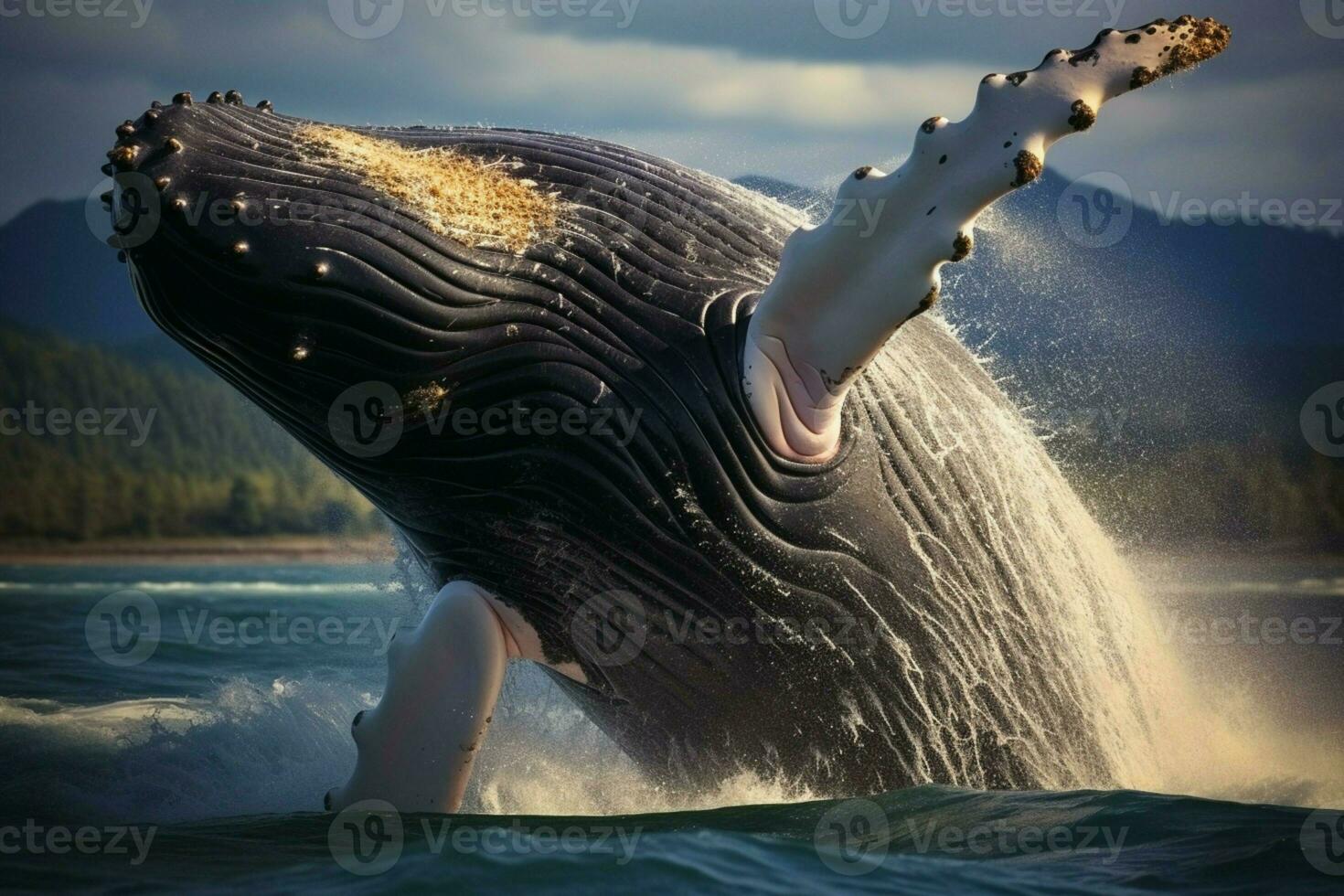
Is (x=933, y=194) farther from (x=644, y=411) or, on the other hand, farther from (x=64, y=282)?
(x=64, y=282)

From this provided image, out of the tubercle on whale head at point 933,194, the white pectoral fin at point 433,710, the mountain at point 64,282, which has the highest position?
the mountain at point 64,282


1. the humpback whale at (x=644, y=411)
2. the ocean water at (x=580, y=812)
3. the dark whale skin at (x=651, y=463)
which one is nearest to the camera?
the ocean water at (x=580, y=812)

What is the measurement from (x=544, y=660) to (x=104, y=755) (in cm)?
395

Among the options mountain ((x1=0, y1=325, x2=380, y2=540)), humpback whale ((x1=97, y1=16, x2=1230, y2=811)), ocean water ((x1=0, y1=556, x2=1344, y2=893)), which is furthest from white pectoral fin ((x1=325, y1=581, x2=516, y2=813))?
mountain ((x1=0, y1=325, x2=380, y2=540))

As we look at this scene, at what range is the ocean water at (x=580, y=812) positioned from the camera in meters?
6.85

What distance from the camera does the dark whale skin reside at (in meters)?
7.26

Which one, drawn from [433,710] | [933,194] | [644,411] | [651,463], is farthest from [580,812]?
[933,194]

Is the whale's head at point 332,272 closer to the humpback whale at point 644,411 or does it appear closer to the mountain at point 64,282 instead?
the humpback whale at point 644,411

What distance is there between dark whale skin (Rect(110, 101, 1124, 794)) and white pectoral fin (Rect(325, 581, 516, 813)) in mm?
315

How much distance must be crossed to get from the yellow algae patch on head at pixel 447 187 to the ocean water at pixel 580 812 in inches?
114

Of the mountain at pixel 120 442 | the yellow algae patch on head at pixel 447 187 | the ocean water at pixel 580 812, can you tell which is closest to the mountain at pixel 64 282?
the mountain at pixel 120 442

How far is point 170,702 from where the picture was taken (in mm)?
12828

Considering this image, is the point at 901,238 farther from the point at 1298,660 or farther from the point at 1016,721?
the point at 1298,660

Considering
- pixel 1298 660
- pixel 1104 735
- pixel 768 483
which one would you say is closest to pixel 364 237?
pixel 768 483
